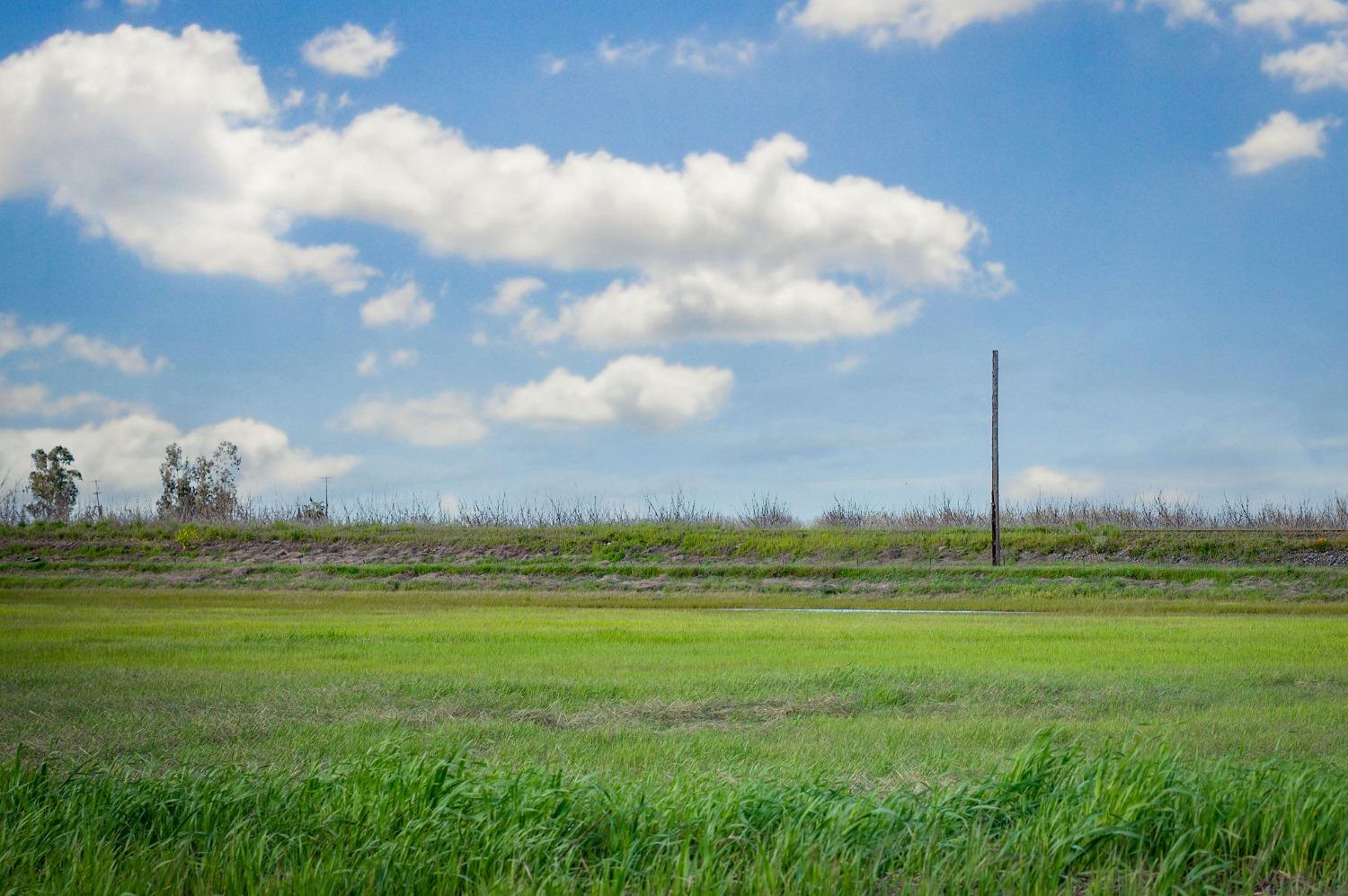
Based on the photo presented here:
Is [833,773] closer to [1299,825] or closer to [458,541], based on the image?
[1299,825]

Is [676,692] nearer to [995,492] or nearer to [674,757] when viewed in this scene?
[674,757]

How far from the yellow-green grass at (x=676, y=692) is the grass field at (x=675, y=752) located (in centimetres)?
6

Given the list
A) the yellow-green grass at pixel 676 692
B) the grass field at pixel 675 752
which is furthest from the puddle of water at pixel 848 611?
the yellow-green grass at pixel 676 692

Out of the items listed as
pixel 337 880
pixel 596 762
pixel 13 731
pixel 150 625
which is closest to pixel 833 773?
pixel 596 762

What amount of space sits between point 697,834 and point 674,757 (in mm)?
2443

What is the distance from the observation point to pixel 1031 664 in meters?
11.6

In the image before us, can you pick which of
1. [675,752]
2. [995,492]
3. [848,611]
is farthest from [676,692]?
[995,492]

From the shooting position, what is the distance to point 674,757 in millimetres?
6668

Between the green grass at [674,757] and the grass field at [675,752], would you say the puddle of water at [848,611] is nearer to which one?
the grass field at [675,752]

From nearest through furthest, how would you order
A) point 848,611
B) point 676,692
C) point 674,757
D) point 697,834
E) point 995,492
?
point 697,834
point 674,757
point 676,692
point 848,611
point 995,492

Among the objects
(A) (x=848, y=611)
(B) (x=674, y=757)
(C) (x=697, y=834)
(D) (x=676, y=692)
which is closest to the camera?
(C) (x=697, y=834)

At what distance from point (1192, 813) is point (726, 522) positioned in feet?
114

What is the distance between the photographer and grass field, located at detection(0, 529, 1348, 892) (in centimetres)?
409

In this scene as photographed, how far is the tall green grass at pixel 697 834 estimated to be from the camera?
395 centimetres
